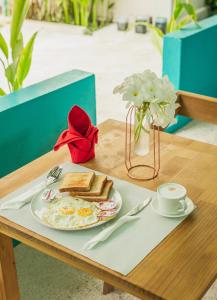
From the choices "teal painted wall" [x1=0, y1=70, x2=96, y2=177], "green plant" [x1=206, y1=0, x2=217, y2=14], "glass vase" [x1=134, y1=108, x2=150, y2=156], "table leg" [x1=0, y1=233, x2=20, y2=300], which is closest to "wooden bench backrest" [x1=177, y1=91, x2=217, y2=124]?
"glass vase" [x1=134, y1=108, x2=150, y2=156]

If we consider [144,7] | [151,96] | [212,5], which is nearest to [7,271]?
[151,96]

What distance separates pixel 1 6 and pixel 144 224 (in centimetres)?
573

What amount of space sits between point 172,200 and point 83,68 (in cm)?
331

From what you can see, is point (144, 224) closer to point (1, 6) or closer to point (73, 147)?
point (73, 147)

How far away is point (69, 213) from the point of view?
130 cm

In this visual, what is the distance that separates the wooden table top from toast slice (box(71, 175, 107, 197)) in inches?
3.9

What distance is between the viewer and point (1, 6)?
6383 millimetres

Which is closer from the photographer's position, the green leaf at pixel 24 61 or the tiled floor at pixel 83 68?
the tiled floor at pixel 83 68

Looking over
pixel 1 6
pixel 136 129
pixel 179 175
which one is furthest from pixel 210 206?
pixel 1 6

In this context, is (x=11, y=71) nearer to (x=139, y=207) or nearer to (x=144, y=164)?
(x=144, y=164)

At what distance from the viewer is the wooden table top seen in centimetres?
108

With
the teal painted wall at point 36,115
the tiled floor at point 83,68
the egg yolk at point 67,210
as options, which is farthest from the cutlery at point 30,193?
the tiled floor at point 83,68

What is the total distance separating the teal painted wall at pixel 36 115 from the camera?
6.32ft

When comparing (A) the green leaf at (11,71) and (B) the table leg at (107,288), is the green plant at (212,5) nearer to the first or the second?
(A) the green leaf at (11,71)
